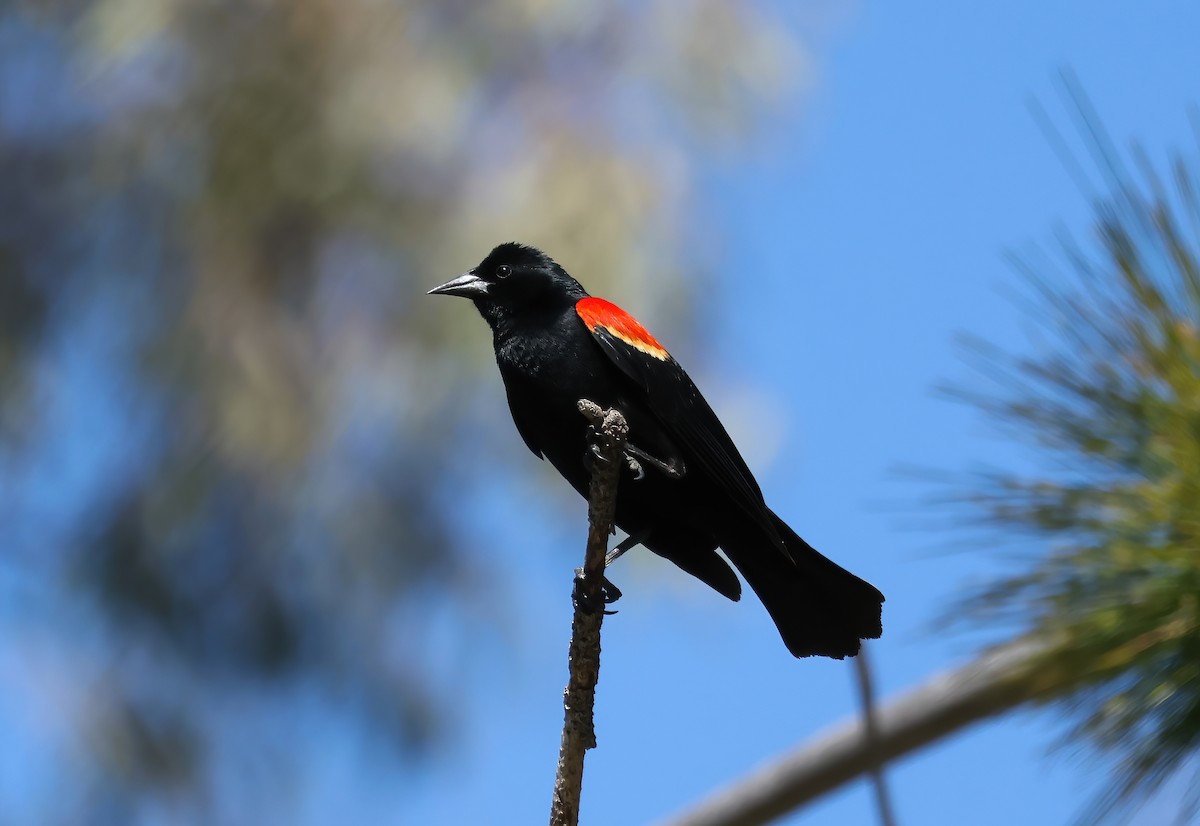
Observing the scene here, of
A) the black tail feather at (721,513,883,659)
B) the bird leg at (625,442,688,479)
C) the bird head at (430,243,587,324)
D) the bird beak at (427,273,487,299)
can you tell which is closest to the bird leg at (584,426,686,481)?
the bird leg at (625,442,688,479)

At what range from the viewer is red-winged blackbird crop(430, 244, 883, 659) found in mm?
2822

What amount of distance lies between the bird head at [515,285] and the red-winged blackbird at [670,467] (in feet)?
0.35

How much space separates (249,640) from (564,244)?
1.61 m

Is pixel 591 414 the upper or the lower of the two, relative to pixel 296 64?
lower

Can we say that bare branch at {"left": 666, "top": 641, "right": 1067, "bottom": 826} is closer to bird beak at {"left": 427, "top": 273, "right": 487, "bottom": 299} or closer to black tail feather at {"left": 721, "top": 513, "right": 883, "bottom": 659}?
black tail feather at {"left": 721, "top": 513, "right": 883, "bottom": 659}

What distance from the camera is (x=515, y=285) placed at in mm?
3211

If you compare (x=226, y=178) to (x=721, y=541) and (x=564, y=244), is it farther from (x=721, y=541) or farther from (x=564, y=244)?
(x=721, y=541)

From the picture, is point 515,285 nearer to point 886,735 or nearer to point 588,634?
point 588,634

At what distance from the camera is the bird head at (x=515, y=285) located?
314 centimetres

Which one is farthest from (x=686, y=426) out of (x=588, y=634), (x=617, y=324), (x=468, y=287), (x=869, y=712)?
(x=869, y=712)

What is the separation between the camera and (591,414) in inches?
94.3

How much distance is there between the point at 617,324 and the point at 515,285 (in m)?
0.38

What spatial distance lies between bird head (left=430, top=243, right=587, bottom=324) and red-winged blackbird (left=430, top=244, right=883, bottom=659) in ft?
0.35

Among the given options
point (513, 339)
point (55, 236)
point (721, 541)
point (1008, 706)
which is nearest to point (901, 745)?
point (1008, 706)
